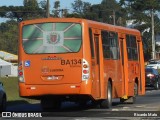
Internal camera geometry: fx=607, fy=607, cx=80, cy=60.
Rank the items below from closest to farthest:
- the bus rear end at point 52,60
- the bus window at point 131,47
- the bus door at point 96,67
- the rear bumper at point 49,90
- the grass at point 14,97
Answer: the rear bumper at point 49,90
the bus rear end at point 52,60
the bus door at point 96,67
the bus window at point 131,47
the grass at point 14,97

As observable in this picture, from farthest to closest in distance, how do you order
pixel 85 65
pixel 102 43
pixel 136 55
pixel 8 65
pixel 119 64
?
pixel 8 65, pixel 136 55, pixel 119 64, pixel 102 43, pixel 85 65

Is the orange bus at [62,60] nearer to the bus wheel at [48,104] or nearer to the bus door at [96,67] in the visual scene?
the bus door at [96,67]

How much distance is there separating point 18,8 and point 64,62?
3589 inches

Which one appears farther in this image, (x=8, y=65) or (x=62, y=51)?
(x=8, y=65)

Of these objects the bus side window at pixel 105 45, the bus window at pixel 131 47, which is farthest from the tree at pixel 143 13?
the bus side window at pixel 105 45

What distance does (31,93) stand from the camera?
70.7 ft

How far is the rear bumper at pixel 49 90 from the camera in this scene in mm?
21188

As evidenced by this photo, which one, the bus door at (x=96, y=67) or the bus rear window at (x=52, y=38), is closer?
the bus rear window at (x=52, y=38)

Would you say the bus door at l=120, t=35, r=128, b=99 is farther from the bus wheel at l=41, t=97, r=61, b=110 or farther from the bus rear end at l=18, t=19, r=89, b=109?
the bus rear end at l=18, t=19, r=89, b=109

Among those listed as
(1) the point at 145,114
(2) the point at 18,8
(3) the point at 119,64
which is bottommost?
(1) the point at 145,114

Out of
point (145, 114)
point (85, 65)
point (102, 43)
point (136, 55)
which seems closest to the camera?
point (145, 114)

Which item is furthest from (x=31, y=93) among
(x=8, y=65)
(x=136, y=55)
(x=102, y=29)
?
(x=8, y=65)

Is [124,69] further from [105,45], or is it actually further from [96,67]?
[96,67]

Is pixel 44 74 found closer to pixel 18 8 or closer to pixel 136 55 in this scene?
pixel 136 55
